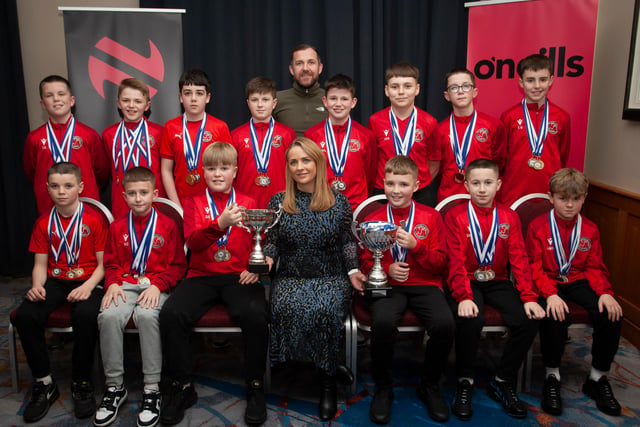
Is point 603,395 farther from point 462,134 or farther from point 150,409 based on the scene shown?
point 150,409

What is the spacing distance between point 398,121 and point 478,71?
1363mm

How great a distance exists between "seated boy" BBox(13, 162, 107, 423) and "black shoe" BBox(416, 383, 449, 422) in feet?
5.91

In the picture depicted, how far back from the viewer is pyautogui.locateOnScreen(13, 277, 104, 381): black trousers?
2.61 metres

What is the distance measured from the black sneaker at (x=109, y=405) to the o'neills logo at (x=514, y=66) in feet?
12.3

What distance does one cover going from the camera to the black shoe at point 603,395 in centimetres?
262

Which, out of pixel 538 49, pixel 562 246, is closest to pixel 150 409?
pixel 562 246

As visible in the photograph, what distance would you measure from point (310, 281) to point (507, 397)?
1.25 metres

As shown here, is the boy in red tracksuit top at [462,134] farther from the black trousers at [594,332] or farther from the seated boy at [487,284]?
the black trousers at [594,332]

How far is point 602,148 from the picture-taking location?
408cm

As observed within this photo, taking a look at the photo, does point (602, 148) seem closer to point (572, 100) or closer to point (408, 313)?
point (572, 100)

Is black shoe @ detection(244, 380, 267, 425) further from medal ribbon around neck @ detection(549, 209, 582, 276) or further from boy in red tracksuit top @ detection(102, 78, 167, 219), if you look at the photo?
medal ribbon around neck @ detection(549, 209, 582, 276)

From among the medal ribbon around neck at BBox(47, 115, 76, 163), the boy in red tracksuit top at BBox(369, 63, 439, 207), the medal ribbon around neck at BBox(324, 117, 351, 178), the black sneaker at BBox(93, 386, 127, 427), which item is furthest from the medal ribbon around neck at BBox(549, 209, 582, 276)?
the medal ribbon around neck at BBox(47, 115, 76, 163)

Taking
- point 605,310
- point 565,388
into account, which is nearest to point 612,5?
point 605,310

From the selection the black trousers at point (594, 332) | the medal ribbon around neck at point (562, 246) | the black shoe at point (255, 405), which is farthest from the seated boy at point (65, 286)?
the medal ribbon around neck at point (562, 246)
